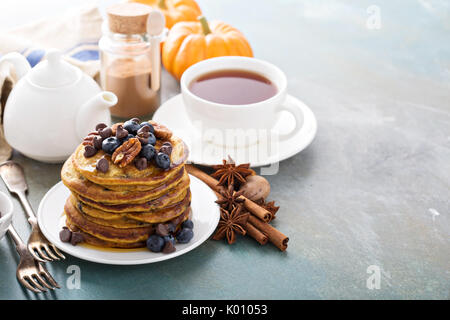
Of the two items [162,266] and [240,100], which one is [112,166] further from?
[240,100]

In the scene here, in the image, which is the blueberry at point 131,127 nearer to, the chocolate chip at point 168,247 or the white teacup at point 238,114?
the chocolate chip at point 168,247

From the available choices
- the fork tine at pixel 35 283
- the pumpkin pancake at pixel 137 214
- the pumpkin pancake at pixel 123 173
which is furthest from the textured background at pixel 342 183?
the pumpkin pancake at pixel 123 173

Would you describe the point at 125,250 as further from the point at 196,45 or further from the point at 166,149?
the point at 196,45

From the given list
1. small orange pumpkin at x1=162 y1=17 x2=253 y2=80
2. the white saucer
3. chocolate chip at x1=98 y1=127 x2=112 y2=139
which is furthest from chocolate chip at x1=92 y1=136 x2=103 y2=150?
small orange pumpkin at x1=162 y1=17 x2=253 y2=80

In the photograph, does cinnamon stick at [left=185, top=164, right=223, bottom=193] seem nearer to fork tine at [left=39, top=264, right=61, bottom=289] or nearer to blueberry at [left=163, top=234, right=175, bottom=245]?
blueberry at [left=163, top=234, right=175, bottom=245]

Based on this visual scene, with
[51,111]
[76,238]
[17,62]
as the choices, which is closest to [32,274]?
[76,238]

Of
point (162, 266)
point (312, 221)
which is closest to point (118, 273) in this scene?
point (162, 266)
